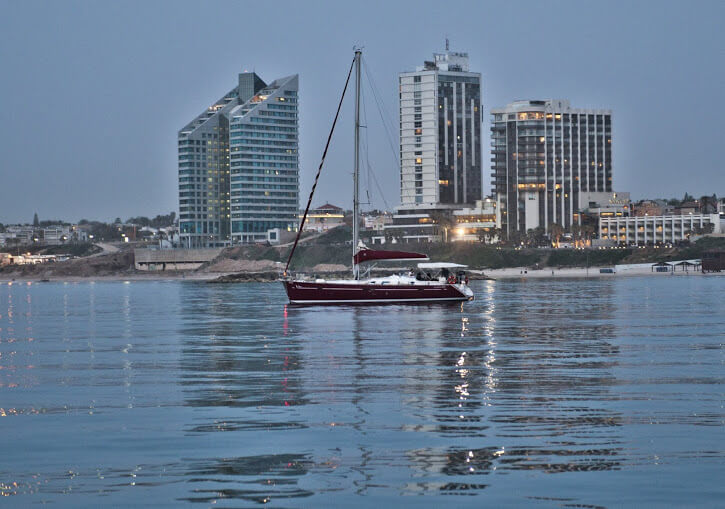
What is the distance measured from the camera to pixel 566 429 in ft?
71.8

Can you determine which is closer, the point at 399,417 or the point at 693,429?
the point at 693,429

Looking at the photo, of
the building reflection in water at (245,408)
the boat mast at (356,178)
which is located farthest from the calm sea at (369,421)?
the boat mast at (356,178)

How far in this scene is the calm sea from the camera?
16875 mm

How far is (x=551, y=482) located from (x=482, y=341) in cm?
Answer: 2985

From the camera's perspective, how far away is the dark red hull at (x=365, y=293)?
78.7 m

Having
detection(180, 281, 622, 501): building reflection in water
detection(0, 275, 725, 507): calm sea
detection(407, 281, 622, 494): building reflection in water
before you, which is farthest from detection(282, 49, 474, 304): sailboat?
detection(0, 275, 725, 507): calm sea

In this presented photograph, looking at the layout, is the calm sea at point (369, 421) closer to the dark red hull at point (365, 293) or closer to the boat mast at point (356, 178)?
the dark red hull at point (365, 293)

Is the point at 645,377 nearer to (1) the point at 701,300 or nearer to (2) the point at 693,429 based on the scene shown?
(2) the point at 693,429

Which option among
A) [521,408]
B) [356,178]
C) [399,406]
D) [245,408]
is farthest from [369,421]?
[356,178]

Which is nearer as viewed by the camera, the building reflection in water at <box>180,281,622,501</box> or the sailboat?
the building reflection in water at <box>180,281,622,501</box>

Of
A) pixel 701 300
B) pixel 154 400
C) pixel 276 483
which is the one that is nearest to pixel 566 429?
pixel 276 483

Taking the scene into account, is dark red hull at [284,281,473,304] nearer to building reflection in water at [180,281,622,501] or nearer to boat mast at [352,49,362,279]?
boat mast at [352,49,362,279]

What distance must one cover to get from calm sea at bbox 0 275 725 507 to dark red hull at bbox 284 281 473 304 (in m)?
29.2

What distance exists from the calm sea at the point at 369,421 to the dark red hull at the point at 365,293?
29166 mm
